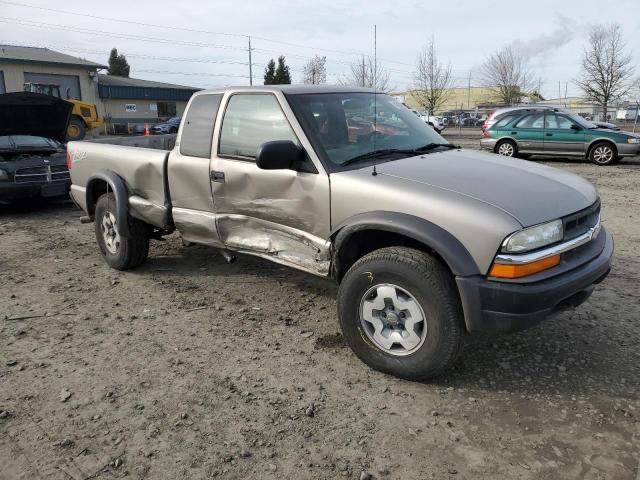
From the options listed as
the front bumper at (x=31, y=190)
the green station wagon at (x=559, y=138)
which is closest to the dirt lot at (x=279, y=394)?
the front bumper at (x=31, y=190)

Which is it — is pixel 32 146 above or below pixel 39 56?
below

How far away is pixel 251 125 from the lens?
164 inches

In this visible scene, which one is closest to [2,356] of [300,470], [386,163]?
[300,470]

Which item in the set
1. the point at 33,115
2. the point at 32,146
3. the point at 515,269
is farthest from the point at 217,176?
the point at 33,115

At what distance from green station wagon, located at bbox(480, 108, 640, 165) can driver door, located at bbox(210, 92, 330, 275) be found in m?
12.0

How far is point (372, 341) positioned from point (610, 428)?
4.56 ft

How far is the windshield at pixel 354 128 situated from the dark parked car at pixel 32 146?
6.23 m

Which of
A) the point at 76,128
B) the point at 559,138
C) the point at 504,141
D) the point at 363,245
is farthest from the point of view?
the point at 76,128

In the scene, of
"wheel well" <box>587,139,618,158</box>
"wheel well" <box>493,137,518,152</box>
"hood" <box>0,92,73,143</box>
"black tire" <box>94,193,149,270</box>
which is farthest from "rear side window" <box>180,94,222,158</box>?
"wheel well" <box>587,139,618,158</box>

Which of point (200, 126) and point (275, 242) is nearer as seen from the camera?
point (275, 242)

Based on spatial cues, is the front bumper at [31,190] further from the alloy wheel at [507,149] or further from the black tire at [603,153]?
the black tire at [603,153]

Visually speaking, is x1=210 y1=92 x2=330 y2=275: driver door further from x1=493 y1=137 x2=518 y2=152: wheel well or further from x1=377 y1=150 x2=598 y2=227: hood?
x1=493 y1=137 x2=518 y2=152: wheel well

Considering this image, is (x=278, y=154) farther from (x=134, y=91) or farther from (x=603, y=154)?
(x=134, y=91)

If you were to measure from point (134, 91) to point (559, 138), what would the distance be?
38.5 metres
